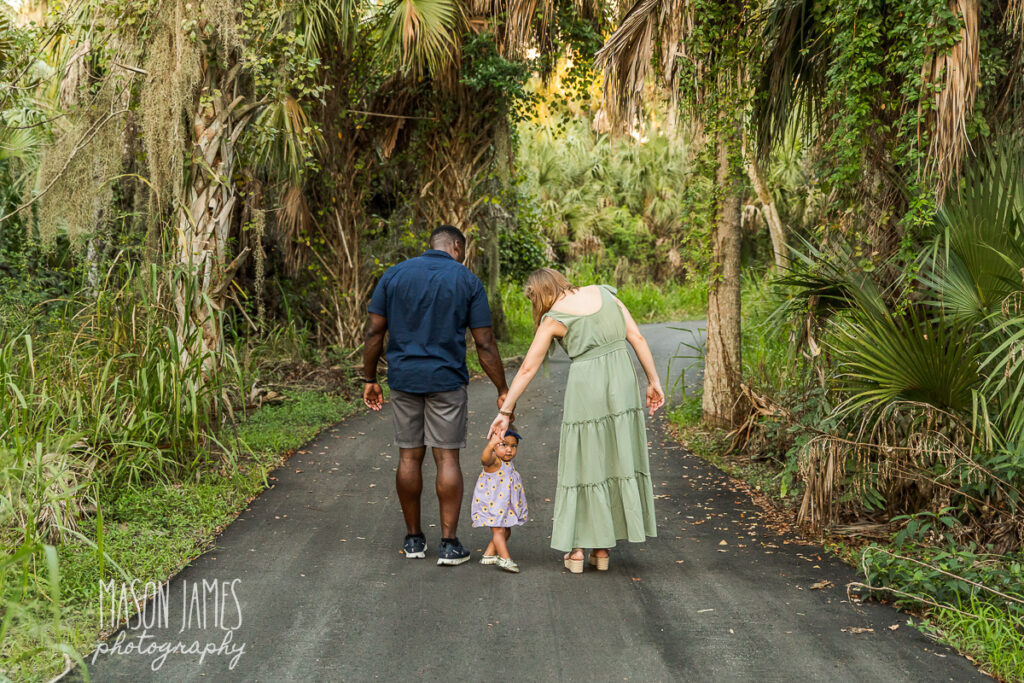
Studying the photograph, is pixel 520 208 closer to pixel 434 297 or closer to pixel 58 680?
pixel 434 297

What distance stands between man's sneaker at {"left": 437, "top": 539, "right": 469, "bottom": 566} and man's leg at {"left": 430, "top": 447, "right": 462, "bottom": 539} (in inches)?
1.6

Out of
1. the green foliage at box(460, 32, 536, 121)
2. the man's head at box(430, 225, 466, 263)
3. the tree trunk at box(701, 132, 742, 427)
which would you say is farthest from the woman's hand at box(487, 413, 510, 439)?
the green foliage at box(460, 32, 536, 121)

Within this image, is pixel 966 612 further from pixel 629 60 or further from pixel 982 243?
pixel 629 60

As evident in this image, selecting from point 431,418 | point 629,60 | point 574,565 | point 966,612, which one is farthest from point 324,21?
point 966,612

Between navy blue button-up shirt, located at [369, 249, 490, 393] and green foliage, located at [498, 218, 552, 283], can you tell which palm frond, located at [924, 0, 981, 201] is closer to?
navy blue button-up shirt, located at [369, 249, 490, 393]

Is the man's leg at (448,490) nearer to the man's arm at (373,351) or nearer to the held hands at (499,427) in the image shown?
the held hands at (499,427)

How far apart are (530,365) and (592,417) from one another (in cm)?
48

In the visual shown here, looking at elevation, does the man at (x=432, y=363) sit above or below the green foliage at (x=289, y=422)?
above

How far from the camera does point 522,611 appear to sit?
4.66m

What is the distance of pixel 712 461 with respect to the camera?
845 centimetres

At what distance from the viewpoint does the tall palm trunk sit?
8117mm

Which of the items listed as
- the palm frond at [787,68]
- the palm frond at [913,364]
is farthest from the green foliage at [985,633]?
the palm frond at [787,68]

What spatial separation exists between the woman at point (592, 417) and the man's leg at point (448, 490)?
1.39 ft

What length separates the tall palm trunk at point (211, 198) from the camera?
26.6 feet
